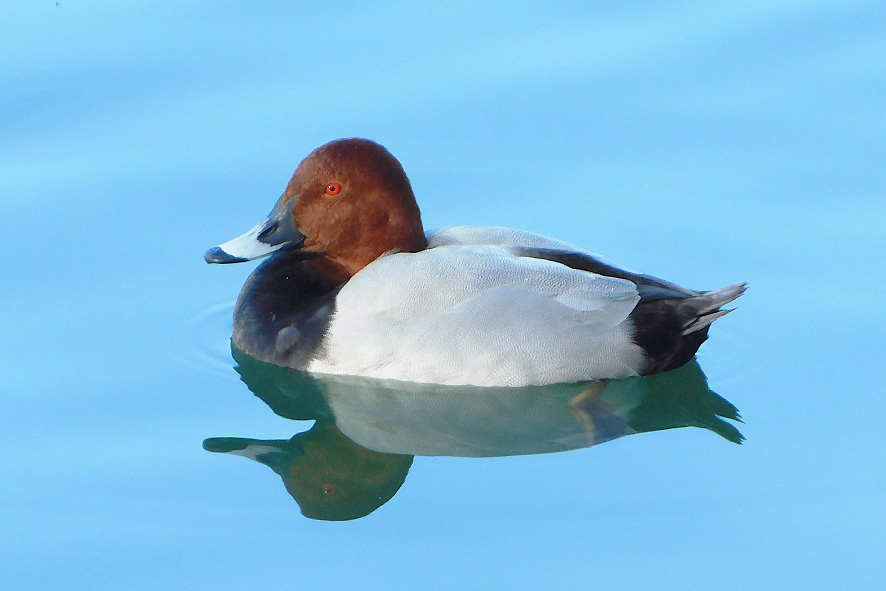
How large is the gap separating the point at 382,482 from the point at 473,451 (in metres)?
0.40

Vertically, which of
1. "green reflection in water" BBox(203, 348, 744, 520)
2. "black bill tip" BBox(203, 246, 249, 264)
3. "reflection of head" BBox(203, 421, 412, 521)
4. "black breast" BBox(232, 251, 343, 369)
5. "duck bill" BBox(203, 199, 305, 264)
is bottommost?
"reflection of head" BBox(203, 421, 412, 521)

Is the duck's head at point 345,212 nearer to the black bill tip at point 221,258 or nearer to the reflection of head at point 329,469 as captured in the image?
the black bill tip at point 221,258

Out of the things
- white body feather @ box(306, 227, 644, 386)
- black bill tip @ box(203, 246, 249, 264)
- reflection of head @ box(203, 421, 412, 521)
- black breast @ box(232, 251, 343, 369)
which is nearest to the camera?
reflection of head @ box(203, 421, 412, 521)

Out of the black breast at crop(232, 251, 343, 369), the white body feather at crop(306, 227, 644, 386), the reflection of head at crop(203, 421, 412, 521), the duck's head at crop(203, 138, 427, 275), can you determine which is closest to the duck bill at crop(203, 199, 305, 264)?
the duck's head at crop(203, 138, 427, 275)

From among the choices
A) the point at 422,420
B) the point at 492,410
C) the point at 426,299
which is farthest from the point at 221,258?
the point at 492,410

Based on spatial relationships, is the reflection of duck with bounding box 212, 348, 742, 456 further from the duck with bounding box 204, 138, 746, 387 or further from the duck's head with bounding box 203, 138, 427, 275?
the duck's head with bounding box 203, 138, 427, 275

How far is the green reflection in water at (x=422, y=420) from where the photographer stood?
17.7ft

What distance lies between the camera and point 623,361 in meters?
5.97

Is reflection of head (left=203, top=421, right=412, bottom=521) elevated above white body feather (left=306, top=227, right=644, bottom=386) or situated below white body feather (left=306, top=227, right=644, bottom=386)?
below

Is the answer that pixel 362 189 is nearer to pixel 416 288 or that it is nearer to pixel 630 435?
pixel 416 288

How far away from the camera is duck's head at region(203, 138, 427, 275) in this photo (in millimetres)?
6098

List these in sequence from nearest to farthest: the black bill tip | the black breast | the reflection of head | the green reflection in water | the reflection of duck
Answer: the reflection of head
the green reflection in water
the reflection of duck
the black breast
the black bill tip

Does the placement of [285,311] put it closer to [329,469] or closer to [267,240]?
[267,240]

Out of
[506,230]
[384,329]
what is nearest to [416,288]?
[384,329]
